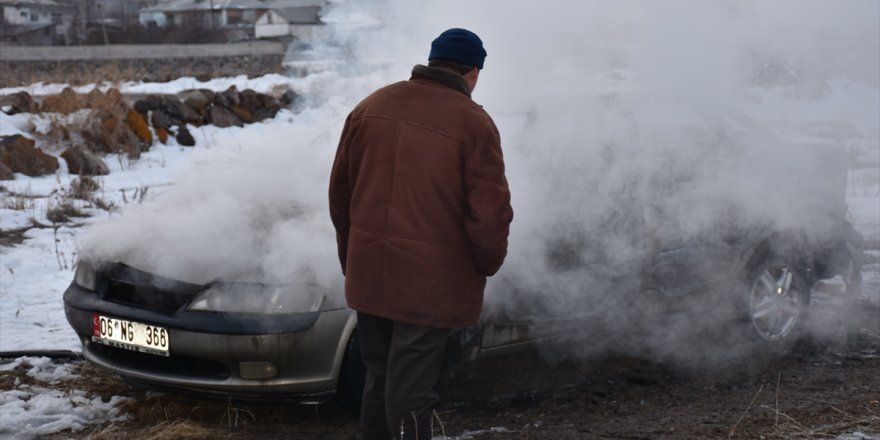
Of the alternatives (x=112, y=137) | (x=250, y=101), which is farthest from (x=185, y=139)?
(x=250, y=101)

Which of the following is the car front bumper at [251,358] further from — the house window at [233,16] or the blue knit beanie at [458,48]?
the house window at [233,16]

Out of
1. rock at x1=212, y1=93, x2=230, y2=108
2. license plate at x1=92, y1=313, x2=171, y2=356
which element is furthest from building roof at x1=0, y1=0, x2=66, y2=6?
license plate at x1=92, y1=313, x2=171, y2=356

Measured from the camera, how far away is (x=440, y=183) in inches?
120

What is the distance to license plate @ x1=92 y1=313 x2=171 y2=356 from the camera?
390 centimetres

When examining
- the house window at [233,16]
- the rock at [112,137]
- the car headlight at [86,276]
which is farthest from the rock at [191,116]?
the house window at [233,16]

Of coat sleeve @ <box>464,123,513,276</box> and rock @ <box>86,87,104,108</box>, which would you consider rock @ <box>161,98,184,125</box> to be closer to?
rock @ <box>86,87,104,108</box>

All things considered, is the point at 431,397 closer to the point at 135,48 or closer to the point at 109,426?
the point at 109,426

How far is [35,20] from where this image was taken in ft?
253

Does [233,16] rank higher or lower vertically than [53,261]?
higher

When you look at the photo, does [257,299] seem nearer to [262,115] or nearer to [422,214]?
[422,214]

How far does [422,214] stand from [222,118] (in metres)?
14.3

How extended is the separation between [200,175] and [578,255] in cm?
221

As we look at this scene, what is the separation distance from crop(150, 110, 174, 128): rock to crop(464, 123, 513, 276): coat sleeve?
1294 centimetres

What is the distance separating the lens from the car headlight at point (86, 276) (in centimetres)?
423
